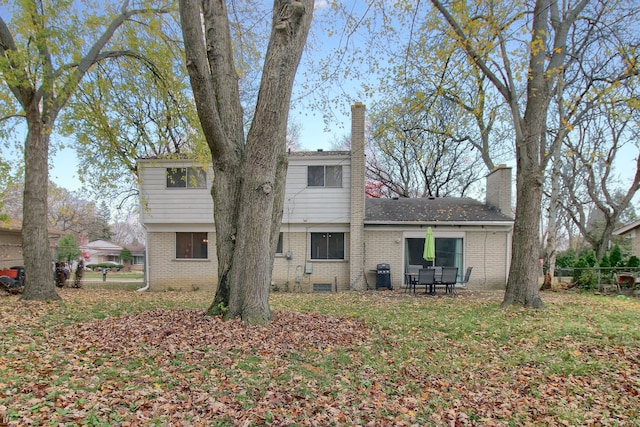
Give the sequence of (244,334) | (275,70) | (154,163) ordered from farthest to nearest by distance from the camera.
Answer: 1. (154,163)
2. (275,70)
3. (244,334)

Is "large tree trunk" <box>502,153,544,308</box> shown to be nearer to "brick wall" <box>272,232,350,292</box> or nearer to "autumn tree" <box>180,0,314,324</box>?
"autumn tree" <box>180,0,314,324</box>

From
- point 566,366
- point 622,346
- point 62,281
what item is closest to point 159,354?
point 566,366

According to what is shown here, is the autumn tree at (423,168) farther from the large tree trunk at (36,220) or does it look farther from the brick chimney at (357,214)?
the large tree trunk at (36,220)

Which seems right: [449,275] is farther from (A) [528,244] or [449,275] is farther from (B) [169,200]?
(B) [169,200]

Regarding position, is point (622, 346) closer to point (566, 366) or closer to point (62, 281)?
point (566, 366)

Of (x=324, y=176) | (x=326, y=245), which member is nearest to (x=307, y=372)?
(x=326, y=245)

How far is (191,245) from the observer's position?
16.8 meters

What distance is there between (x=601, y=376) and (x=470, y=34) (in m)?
7.76

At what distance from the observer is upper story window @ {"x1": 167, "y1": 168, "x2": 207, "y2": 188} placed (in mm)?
16344

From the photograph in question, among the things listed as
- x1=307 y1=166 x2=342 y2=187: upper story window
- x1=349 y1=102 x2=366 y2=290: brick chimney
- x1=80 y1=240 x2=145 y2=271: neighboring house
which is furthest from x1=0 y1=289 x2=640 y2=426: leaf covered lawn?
x1=80 y1=240 x2=145 y2=271: neighboring house

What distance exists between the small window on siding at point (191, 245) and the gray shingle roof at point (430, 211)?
7.05 m

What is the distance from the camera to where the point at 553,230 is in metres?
19.9

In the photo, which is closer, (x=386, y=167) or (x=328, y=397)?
(x=328, y=397)

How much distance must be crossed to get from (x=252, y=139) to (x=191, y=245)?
11.6 m
